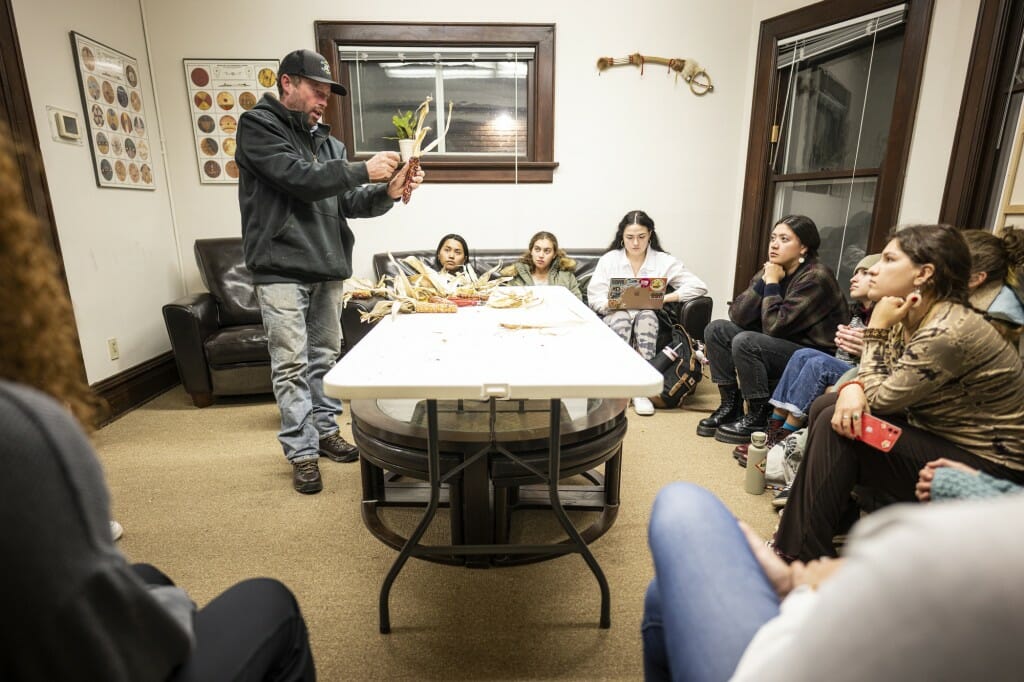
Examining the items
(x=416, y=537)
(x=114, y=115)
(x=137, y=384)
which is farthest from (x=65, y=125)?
(x=416, y=537)

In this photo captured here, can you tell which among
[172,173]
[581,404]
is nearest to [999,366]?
[581,404]

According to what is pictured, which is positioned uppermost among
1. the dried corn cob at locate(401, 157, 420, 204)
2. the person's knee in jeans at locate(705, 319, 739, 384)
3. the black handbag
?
the dried corn cob at locate(401, 157, 420, 204)

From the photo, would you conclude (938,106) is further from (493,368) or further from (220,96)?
(220,96)

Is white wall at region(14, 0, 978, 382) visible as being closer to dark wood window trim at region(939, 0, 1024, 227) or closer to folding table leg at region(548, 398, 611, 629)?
dark wood window trim at region(939, 0, 1024, 227)

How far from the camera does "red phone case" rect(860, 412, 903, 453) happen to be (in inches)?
53.5

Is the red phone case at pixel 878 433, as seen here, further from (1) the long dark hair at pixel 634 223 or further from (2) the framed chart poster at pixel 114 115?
(2) the framed chart poster at pixel 114 115

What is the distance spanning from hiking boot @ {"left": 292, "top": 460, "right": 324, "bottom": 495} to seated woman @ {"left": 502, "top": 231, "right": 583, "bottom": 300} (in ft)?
5.50

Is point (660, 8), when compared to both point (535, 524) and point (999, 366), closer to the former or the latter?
point (999, 366)

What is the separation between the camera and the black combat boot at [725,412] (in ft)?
8.86

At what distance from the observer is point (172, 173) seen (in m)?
3.54

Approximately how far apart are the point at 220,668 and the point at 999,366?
1.70 meters

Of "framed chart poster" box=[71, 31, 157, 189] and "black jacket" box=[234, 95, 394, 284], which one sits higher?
"framed chart poster" box=[71, 31, 157, 189]

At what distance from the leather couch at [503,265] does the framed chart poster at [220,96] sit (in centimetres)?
123

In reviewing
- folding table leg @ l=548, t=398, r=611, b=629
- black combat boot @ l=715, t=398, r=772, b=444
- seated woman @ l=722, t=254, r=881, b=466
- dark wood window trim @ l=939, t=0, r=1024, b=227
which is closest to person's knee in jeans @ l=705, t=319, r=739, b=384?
black combat boot @ l=715, t=398, r=772, b=444
